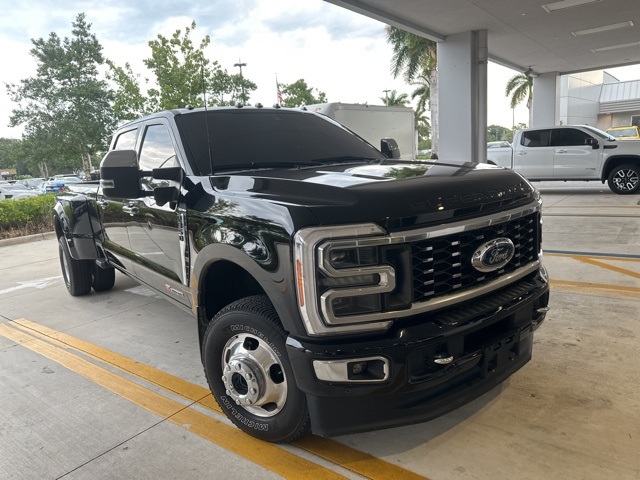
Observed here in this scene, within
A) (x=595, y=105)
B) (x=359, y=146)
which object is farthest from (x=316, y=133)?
(x=595, y=105)

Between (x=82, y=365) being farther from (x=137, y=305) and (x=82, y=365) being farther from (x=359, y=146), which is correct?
(x=359, y=146)

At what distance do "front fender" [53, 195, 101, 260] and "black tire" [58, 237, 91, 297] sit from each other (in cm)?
34

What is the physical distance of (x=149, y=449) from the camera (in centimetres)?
272

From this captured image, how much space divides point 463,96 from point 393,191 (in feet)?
40.9

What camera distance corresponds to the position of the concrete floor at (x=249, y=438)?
2.46 m

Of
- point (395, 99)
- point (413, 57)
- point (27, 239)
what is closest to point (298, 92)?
point (395, 99)

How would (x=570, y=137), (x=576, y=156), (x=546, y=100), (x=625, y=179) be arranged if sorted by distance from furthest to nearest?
(x=546, y=100), (x=570, y=137), (x=576, y=156), (x=625, y=179)

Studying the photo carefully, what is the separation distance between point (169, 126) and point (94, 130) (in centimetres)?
3119

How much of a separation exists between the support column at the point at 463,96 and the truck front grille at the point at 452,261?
11.3m

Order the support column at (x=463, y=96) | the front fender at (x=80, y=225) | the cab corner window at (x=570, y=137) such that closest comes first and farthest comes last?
the front fender at (x=80, y=225) < the cab corner window at (x=570, y=137) < the support column at (x=463, y=96)

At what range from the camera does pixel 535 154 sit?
13359mm

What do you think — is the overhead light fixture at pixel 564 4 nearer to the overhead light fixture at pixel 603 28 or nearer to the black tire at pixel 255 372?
the overhead light fixture at pixel 603 28

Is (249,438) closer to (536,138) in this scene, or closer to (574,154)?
(574,154)

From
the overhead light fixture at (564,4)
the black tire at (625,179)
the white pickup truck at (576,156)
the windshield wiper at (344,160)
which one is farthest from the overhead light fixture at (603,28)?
the windshield wiper at (344,160)
